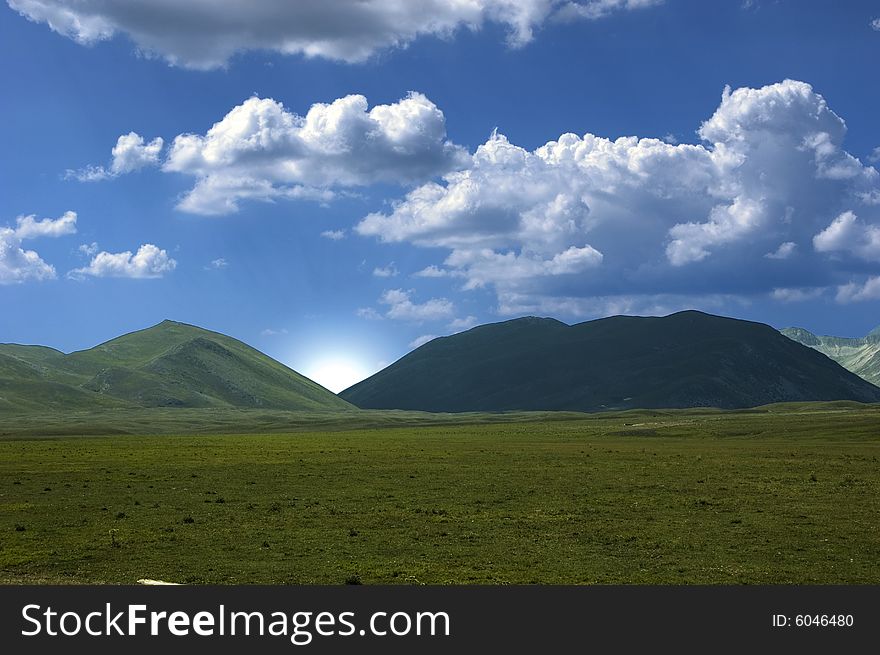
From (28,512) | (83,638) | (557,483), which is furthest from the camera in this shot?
(557,483)

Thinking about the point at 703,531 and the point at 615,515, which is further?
the point at 615,515

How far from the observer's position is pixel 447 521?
42188 mm

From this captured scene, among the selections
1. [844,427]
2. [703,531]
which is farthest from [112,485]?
[844,427]

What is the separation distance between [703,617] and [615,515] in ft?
71.9

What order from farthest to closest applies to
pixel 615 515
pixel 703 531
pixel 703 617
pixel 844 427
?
1. pixel 844 427
2. pixel 615 515
3. pixel 703 531
4. pixel 703 617

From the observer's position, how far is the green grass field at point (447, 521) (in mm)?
30719

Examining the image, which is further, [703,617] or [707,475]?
[707,475]

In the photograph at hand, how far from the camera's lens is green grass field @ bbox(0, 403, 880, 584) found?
30.7m

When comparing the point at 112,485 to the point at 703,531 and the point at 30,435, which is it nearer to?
the point at 703,531

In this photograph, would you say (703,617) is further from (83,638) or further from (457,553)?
(83,638)

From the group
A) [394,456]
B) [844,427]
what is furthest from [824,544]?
[844,427]

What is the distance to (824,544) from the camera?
35.8 metres

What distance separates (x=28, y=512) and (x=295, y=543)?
20.5 m

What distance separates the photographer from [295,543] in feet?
119
